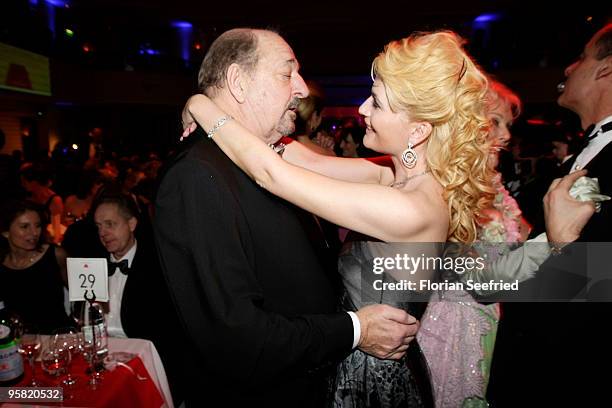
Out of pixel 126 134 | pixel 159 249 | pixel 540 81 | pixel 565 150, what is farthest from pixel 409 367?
pixel 126 134

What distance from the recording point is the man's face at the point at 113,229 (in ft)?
10.3

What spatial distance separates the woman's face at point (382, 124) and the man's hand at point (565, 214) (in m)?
0.75

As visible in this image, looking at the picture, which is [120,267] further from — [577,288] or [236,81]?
[577,288]

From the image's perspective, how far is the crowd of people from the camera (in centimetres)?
135

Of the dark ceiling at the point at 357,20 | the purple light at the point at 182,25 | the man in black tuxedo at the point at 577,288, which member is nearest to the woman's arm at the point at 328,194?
the man in black tuxedo at the point at 577,288

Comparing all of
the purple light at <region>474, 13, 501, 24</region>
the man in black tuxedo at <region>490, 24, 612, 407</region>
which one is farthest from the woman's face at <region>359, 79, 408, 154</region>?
the purple light at <region>474, 13, 501, 24</region>

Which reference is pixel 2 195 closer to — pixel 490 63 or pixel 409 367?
pixel 409 367

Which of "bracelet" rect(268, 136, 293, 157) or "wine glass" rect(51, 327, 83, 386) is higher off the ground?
"bracelet" rect(268, 136, 293, 157)

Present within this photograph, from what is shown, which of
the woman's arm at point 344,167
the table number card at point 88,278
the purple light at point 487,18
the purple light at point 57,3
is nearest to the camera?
the woman's arm at point 344,167

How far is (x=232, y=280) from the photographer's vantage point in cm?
132

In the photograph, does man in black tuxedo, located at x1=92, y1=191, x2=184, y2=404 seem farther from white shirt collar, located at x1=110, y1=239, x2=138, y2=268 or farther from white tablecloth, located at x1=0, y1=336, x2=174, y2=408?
white tablecloth, located at x1=0, y1=336, x2=174, y2=408

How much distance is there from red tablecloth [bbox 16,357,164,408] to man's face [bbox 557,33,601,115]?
2.92m

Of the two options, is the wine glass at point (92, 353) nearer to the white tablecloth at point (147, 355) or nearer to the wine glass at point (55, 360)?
the wine glass at point (55, 360)

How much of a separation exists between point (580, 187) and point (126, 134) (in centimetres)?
1869
